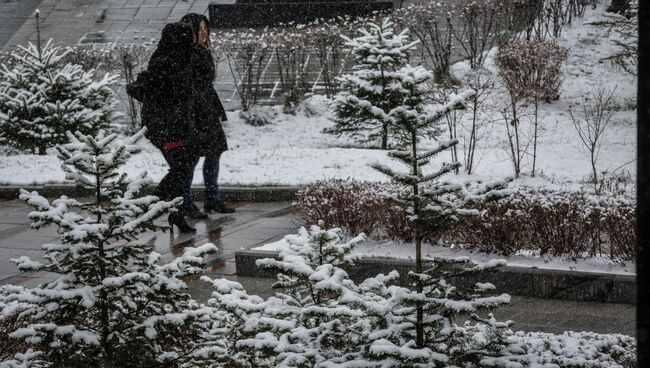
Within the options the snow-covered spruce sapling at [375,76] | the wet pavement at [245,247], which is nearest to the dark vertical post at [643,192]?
the wet pavement at [245,247]

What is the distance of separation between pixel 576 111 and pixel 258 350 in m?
12.7

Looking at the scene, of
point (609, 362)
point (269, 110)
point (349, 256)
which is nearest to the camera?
point (349, 256)

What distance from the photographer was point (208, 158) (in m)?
9.92

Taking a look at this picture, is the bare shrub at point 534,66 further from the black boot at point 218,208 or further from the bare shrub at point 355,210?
the bare shrub at point 355,210

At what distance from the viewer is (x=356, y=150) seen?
1286 cm

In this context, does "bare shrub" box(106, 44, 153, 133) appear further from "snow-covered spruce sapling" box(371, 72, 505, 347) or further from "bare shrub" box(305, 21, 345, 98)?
"snow-covered spruce sapling" box(371, 72, 505, 347)

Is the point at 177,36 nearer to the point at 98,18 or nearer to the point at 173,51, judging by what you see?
the point at 173,51

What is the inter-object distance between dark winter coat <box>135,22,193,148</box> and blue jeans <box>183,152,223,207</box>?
16.7 inches

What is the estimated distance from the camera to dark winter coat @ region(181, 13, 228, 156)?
372 inches

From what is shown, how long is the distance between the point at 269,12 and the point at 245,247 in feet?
49.0

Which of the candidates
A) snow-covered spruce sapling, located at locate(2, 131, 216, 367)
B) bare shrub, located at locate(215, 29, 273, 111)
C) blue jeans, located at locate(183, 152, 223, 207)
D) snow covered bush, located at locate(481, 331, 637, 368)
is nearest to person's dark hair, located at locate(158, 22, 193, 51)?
blue jeans, located at locate(183, 152, 223, 207)

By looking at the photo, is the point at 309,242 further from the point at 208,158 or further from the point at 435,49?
the point at 435,49

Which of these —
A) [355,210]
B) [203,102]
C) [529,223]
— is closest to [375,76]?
[203,102]

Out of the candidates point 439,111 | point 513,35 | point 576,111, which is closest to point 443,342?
point 439,111
